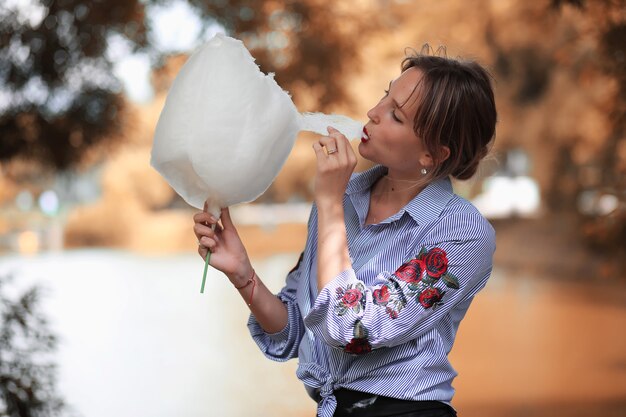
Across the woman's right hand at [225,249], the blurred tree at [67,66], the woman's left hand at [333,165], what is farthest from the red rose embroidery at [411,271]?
the blurred tree at [67,66]

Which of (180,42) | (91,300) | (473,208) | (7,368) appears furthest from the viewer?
(91,300)

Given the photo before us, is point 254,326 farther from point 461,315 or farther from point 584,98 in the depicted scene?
point 584,98

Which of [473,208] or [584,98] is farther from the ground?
[584,98]

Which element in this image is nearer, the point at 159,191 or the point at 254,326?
the point at 254,326

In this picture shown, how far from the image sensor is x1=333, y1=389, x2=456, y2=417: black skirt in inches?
47.6

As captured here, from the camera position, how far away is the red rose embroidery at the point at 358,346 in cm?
115

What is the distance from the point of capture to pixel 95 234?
16.6 metres

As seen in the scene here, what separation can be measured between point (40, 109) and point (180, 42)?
678 millimetres

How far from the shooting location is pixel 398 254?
125cm

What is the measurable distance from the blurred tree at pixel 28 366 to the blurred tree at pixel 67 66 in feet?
2.78

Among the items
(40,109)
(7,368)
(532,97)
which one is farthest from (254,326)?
(532,97)

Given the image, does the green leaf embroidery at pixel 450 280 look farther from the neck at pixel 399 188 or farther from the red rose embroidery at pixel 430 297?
the neck at pixel 399 188

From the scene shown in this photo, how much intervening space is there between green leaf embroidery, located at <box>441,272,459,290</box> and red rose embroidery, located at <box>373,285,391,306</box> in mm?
76

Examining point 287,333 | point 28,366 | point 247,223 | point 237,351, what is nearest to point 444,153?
point 287,333
